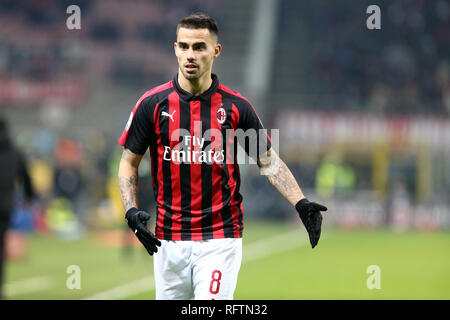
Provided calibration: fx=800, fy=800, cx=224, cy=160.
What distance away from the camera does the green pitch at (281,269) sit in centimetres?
1002

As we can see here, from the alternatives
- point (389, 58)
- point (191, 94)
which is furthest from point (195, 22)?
point (389, 58)

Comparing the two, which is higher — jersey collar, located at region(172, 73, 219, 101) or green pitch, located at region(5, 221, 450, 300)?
jersey collar, located at region(172, 73, 219, 101)

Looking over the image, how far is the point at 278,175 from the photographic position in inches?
199

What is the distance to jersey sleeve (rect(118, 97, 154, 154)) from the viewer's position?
4809mm

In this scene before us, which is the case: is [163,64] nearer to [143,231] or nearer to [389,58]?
[389,58]

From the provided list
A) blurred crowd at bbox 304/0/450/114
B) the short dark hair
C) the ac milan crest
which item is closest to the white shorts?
the ac milan crest

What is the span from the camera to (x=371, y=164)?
25.2m

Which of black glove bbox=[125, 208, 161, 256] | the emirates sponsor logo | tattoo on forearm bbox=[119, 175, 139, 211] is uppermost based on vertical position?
the emirates sponsor logo

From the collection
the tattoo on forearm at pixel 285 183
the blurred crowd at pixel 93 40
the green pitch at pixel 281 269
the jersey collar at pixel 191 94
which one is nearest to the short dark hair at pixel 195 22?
the jersey collar at pixel 191 94

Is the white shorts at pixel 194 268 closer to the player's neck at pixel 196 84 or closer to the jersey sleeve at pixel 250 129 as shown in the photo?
the jersey sleeve at pixel 250 129

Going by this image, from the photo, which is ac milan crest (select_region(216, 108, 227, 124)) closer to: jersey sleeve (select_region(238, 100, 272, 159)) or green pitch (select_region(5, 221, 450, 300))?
jersey sleeve (select_region(238, 100, 272, 159))

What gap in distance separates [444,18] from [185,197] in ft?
77.9

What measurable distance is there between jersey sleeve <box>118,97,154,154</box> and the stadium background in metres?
8.88

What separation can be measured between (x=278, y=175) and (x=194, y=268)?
0.80 meters
